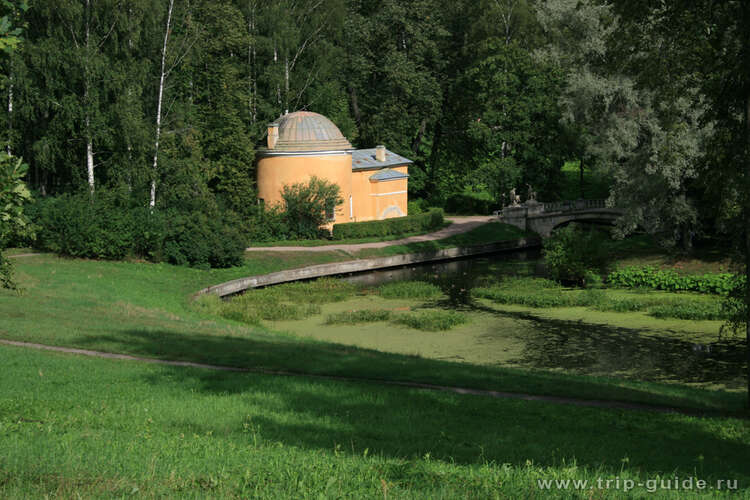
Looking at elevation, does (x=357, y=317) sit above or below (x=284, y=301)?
below

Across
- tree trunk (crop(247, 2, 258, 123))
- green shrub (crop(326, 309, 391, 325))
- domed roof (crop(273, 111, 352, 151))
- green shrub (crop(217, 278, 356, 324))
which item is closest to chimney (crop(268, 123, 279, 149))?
domed roof (crop(273, 111, 352, 151))

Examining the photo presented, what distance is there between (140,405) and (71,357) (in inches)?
211

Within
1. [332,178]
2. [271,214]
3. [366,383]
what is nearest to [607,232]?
[332,178]

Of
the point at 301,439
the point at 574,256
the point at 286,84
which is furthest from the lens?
the point at 286,84

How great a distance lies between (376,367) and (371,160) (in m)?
37.7

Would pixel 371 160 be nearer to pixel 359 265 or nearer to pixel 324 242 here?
pixel 324 242

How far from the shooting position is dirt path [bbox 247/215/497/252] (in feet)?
144

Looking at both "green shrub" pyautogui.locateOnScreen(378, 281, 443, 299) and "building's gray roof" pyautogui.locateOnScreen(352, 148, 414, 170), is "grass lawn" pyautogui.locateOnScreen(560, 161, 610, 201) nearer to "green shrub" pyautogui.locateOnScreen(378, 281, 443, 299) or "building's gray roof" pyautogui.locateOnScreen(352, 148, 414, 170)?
"building's gray roof" pyautogui.locateOnScreen(352, 148, 414, 170)

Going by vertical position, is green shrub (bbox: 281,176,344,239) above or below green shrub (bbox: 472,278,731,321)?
above

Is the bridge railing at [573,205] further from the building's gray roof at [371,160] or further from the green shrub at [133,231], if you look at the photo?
the green shrub at [133,231]

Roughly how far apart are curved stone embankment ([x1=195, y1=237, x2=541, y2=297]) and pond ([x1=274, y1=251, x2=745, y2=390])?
19.2ft

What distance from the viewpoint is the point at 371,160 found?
5409cm

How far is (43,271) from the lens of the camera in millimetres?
31812

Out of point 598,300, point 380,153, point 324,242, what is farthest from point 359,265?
point 598,300
